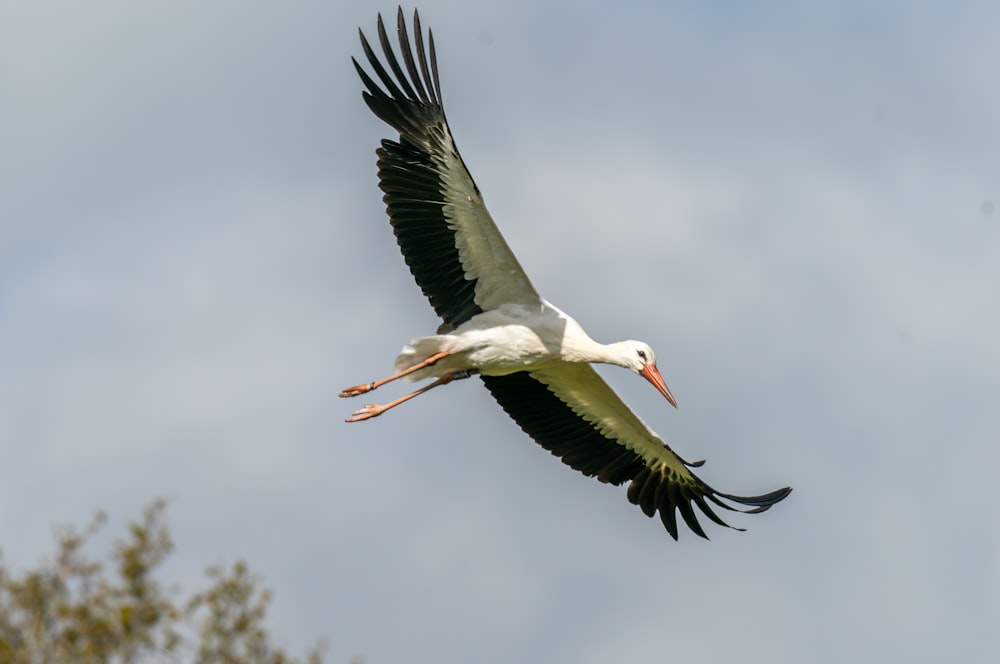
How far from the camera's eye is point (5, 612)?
35.9ft

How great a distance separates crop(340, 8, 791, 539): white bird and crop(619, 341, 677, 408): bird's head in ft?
0.04

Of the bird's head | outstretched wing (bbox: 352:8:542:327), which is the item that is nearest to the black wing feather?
outstretched wing (bbox: 352:8:542:327)

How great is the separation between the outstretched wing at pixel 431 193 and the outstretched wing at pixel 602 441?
190 centimetres

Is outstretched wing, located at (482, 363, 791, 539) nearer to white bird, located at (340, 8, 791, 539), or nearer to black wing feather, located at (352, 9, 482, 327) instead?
white bird, located at (340, 8, 791, 539)

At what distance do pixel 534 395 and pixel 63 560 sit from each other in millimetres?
8577

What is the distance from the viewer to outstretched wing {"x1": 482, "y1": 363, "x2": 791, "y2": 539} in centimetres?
1906

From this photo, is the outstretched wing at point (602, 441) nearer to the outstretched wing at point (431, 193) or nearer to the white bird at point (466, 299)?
the white bird at point (466, 299)

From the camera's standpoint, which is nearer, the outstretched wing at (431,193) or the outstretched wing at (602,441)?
the outstretched wing at (431,193)

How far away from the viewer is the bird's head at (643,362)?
17859mm

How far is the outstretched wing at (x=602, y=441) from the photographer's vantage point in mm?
19062

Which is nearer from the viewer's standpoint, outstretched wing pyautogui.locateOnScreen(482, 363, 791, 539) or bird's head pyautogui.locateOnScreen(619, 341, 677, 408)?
bird's head pyautogui.locateOnScreen(619, 341, 677, 408)

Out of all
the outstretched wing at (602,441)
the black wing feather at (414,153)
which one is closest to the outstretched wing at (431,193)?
the black wing feather at (414,153)

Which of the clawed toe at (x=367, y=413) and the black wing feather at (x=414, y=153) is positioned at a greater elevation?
the black wing feather at (x=414, y=153)

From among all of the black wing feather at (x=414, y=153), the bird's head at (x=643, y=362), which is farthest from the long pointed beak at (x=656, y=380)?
the black wing feather at (x=414, y=153)
